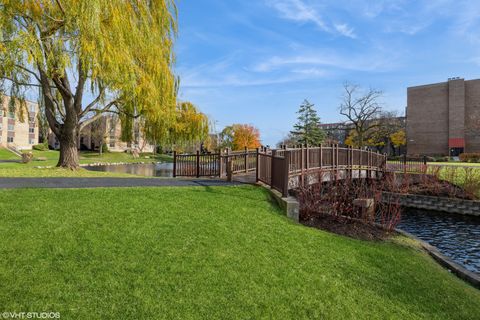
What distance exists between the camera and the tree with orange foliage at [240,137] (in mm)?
63750

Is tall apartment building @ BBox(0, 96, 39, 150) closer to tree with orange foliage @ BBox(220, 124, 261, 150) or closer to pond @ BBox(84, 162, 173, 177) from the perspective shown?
pond @ BBox(84, 162, 173, 177)

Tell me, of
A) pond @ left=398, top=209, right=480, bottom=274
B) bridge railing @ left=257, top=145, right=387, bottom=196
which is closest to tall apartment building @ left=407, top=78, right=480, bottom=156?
bridge railing @ left=257, top=145, right=387, bottom=196

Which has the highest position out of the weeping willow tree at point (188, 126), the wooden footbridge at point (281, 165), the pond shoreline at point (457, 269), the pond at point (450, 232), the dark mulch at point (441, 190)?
the weeping willow tree at point (188, 126)

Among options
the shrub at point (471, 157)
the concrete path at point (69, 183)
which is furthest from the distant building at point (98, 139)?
the shrub at point (471, 157)

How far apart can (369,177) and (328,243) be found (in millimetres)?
15330

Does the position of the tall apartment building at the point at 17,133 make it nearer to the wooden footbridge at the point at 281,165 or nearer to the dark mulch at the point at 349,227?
the wooden footbridge at the point at 281,165

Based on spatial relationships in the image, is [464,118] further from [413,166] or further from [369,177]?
[369,177]

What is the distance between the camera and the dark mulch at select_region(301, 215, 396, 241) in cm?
852

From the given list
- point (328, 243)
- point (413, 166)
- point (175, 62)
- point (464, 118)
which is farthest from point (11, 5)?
point (464, 118)

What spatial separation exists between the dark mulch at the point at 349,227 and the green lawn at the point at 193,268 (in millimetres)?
1429

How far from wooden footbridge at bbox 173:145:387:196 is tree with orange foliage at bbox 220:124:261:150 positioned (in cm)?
4436

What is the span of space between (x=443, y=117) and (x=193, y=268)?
61872 millimetres

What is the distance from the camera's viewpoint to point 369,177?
2025cm

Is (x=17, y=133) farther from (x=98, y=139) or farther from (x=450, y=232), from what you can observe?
(x=450, y=232)
